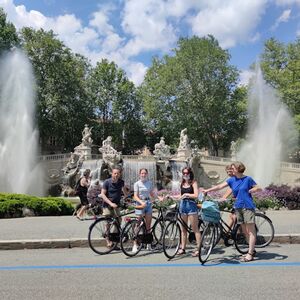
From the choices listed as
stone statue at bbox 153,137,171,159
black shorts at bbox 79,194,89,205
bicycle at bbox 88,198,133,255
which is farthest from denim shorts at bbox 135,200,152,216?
stone statue at bbox 153,137,171,159

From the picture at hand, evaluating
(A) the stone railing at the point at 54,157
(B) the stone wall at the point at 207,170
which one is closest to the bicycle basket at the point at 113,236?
(B) the stone wall at the point at 207,170

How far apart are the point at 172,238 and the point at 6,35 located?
4049 centimetres


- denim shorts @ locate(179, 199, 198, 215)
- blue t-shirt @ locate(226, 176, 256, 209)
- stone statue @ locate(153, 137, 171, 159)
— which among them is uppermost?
stone statue @ locate(153, 137, 171, 159)

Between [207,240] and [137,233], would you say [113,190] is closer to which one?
[137,233]

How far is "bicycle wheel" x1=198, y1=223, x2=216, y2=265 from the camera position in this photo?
7676 mm

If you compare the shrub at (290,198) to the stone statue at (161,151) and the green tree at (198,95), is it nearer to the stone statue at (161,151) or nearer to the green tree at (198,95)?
the stone statue at (161,151)

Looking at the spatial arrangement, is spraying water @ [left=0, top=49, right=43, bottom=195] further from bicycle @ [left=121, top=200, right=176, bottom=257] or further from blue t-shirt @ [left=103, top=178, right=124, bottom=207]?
bicycle @ [left=121, top=200, right=176, bottom=257]

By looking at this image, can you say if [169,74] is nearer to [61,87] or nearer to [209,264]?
[61,87]

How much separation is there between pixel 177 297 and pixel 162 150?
4117 centimetres

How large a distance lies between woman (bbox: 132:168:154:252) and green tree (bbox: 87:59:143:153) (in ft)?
177

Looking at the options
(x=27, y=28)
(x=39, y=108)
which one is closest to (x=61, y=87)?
(x=39, y=108)

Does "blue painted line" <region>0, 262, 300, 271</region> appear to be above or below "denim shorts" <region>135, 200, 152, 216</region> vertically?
below

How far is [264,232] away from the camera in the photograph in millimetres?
9750

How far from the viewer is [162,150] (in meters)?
46.6
